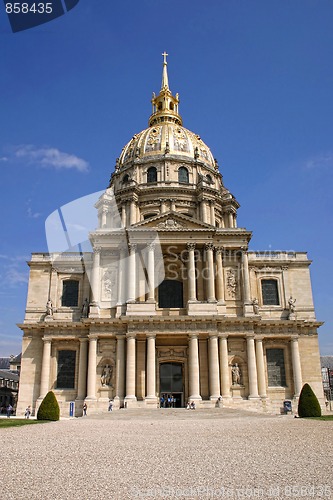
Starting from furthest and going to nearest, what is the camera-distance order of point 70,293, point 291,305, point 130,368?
point 70,293 < point 291,305 < point 130,368

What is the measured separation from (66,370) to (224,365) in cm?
1393

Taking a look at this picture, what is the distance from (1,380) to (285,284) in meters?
40.2

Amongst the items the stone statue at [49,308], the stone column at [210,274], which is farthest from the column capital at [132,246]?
the stone statue at [49,308]

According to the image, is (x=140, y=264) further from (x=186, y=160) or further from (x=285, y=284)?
(x=186, y=160)

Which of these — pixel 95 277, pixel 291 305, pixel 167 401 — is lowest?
pixel 167 401

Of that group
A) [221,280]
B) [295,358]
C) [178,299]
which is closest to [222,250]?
[221,280]

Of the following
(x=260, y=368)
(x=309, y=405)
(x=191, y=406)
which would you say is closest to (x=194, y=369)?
(x=191, y=406)

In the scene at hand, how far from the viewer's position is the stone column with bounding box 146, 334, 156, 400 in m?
37.7

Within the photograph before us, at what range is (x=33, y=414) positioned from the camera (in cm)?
3975

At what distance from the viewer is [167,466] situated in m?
10.6

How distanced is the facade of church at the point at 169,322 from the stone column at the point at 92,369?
0.08 meters

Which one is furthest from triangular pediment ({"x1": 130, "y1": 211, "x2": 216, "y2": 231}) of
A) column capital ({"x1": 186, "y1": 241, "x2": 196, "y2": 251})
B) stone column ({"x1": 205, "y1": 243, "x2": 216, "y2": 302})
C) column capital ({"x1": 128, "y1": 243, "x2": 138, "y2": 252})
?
stone column ({"x1": 205, "y1": 243, "x2": 216, "y2": 302})

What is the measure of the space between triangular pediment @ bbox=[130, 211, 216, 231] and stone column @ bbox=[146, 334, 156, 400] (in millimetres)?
10430

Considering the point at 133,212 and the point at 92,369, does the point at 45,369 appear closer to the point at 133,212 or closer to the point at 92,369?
the point at 92,369
